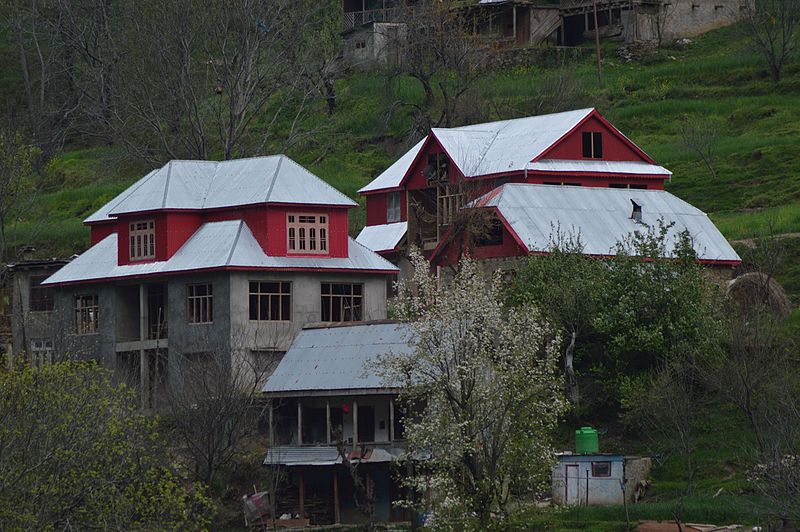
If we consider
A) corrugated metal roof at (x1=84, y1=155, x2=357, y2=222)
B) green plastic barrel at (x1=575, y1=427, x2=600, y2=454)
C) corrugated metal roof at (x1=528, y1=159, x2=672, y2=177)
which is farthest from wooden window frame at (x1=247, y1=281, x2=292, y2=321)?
green plastic barrel at (x1=575, y1=427, x2=600, y2=454)

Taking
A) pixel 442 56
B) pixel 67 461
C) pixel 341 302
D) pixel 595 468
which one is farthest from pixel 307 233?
pixel 442 56

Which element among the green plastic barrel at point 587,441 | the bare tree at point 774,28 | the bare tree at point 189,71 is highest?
the bare tree at point 774,28

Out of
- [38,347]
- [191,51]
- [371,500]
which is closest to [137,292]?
[38,347]

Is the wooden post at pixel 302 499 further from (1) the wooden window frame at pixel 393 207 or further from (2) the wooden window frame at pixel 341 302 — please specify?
(1) the wooden window frame at pixel 393 207

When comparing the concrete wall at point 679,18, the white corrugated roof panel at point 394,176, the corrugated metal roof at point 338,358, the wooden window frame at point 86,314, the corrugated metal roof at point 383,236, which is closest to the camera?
the corrugated metal roof at point 338,358

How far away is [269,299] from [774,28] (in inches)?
1996

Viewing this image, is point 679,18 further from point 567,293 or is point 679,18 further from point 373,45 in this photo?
point 567,293

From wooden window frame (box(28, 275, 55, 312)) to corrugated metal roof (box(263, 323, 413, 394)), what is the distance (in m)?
14.7

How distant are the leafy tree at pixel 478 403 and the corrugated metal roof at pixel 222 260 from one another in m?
16.1

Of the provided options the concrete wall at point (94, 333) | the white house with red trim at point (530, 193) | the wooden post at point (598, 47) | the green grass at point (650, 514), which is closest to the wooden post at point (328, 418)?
the green grass at point (650, 514)

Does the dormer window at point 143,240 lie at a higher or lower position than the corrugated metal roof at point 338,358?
higher

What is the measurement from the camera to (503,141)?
7275cm

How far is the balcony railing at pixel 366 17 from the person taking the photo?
115 meters

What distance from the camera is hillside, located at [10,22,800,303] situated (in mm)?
79125
